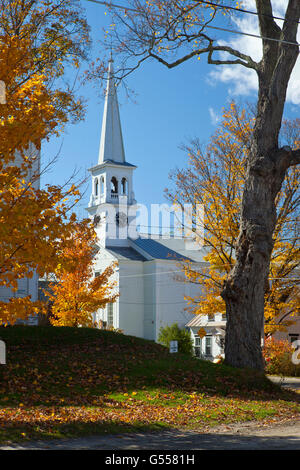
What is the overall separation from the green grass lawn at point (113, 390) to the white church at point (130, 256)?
30.3 m

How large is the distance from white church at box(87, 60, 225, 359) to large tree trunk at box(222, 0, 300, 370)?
102 feet

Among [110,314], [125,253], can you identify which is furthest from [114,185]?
[110,314]

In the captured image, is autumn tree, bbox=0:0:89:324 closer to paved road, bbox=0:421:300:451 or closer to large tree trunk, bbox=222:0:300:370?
paved road, bbox=0:421:300:451

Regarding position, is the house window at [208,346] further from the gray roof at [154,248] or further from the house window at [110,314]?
the house window at [110,314]

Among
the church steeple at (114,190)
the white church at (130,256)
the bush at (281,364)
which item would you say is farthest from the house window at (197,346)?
the bush at (281,364)

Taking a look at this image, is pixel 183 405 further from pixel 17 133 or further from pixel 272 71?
pixel 272 71

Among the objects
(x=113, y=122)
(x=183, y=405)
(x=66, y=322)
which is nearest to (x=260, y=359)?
(x=183, y=405)

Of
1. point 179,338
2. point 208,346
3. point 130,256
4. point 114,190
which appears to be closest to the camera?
point 179,338

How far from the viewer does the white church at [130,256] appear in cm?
5053

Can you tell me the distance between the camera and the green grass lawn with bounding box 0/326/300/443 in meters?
8.47

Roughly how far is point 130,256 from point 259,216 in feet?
130

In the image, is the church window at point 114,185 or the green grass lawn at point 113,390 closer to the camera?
the green grass lawn at point 113,390

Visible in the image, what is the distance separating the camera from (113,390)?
11414mm

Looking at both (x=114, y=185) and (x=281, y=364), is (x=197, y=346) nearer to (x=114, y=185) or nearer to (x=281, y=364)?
(x=281, y=364)
